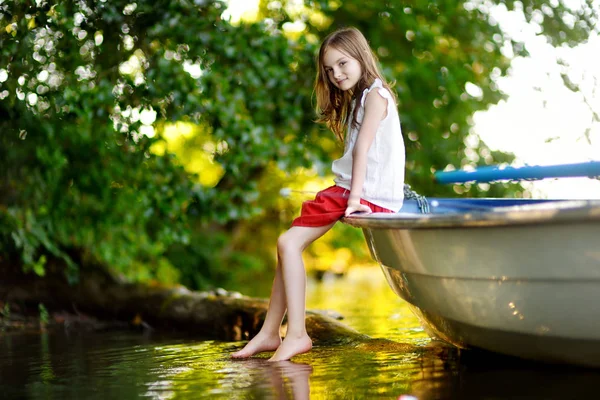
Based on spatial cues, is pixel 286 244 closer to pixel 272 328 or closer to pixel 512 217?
pixel 272 328

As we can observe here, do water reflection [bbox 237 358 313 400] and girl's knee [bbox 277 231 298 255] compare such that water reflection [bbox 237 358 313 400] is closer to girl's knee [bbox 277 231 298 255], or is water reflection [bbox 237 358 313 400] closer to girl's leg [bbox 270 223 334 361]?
girl's leg [bbox 270 223 334 361]

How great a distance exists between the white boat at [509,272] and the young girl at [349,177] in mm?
241

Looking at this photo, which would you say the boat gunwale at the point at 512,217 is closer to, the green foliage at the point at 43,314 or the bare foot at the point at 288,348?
the bare foot at the point at 288,348

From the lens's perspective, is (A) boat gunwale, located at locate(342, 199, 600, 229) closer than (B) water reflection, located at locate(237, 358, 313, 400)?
Yes

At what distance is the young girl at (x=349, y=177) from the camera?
3334mm

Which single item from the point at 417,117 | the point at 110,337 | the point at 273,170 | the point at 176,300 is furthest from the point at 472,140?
the point at 110,337

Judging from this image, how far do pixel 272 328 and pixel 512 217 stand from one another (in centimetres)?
148

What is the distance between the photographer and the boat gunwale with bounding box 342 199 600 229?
234 cm

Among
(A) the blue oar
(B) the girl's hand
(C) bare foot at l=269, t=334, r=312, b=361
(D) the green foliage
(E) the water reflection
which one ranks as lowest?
(E) the water reflection

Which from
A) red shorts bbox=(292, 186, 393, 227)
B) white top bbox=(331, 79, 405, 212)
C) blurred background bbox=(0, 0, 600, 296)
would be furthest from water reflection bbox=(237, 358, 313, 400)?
blurred background bbox=(0, 0, 600, 296)

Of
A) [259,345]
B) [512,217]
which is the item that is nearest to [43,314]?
[259,345]

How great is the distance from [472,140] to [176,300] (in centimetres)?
383

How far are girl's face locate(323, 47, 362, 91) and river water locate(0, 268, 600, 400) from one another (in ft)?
3.95

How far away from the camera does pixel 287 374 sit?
2.99m
